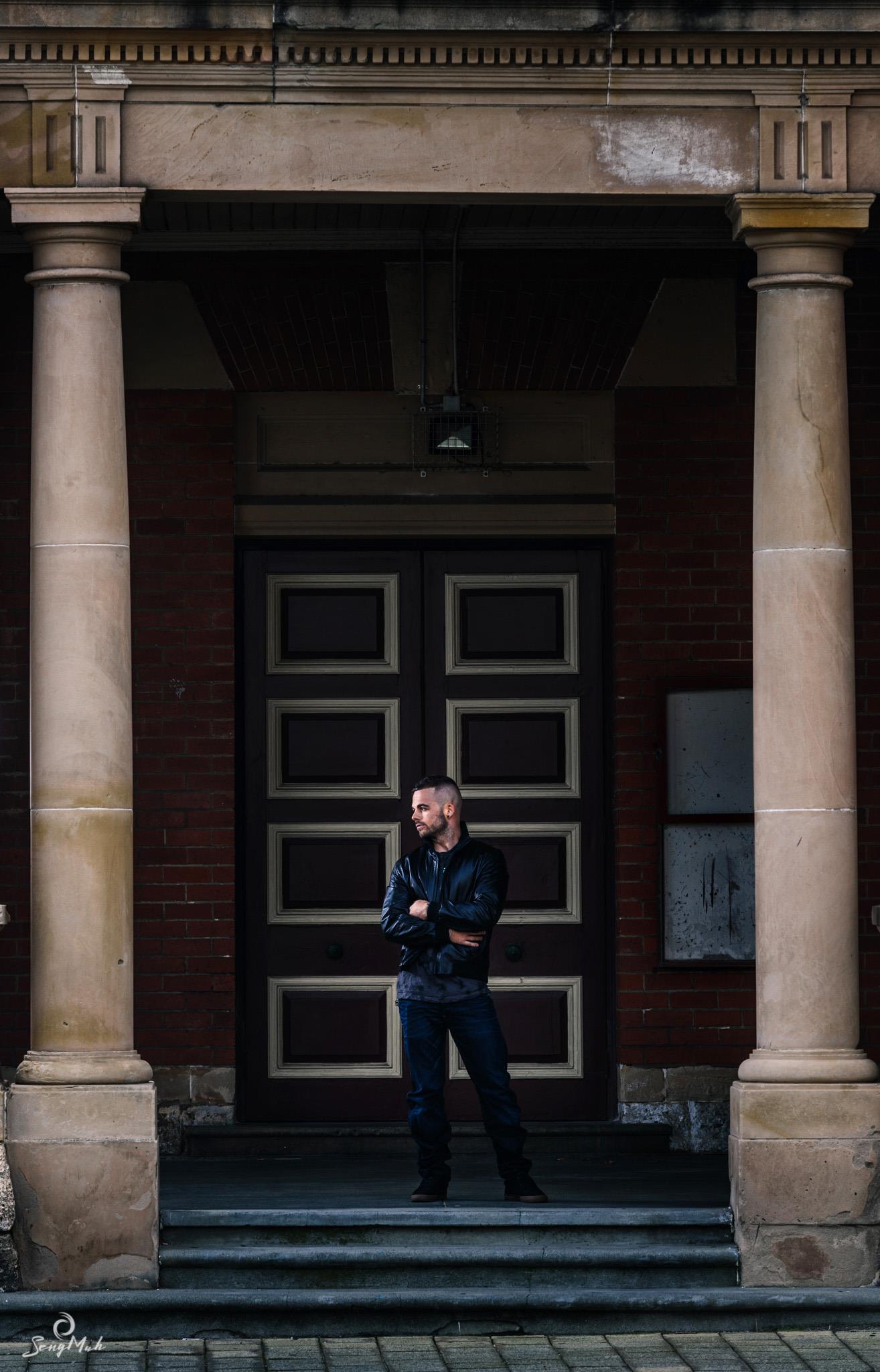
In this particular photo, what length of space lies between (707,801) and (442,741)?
1.33 metres

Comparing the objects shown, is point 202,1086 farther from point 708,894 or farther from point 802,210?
point 802,210

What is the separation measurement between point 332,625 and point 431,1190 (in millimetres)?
3059

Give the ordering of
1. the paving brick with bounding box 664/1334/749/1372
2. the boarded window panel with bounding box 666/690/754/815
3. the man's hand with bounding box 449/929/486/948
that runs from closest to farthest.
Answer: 1. the paving brick with bounding box 664/1334/749/1372
2. the man's hand with bounding box 449/929/486/948
3. the boarded window panel with bounding box 666/690/754/815

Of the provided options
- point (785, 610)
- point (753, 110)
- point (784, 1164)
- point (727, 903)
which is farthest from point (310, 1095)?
point (753, 110)

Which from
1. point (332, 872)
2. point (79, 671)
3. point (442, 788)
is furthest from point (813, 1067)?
point (79, 671)

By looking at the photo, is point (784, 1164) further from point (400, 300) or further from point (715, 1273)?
point (400, 300)

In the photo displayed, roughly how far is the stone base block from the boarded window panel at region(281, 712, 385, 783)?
274cm

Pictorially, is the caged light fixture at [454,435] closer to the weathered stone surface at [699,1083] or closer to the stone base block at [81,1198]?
the weathered stone surface at [699,1083]

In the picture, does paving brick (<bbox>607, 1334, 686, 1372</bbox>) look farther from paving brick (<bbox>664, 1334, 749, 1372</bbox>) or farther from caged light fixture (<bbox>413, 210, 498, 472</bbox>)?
caged light fixture (<bbox>413, 210, 498, 472</bbox>)

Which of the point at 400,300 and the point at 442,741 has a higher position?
the point at 400,300

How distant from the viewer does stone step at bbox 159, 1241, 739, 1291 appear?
26.5 feet

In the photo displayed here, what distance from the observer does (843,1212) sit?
26.8 ft

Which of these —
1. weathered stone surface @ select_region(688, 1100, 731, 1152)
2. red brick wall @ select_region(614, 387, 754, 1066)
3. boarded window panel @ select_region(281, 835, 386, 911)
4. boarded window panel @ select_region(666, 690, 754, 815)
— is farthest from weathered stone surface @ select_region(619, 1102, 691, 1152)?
boarded window panel @ select_region(281, 835, 386, 911)

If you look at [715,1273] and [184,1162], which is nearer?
[715,1273]
